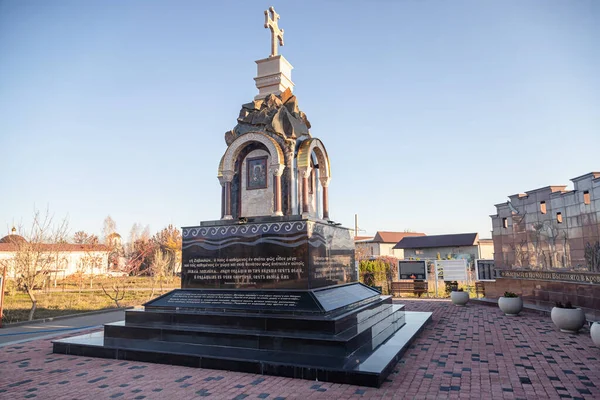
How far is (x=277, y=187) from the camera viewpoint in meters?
9.23

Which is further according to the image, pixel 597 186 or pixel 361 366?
pixel 597 186

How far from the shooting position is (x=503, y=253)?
1416 centimetres

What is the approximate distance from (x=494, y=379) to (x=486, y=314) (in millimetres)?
7048

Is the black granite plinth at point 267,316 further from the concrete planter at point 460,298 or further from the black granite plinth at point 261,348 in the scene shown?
the concrete planter at point 460,298

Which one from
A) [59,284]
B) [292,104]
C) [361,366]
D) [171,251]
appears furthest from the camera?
[171,251]

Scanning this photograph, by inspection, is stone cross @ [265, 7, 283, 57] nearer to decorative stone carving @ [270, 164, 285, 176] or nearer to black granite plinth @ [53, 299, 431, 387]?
decorative stone carving @ [270, 164, 285, 176]

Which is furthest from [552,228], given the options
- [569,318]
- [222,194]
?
[222,194]

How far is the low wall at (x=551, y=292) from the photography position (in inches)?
375

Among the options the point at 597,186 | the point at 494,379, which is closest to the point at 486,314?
the point at 597,186

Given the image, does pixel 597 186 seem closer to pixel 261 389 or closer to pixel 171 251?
pixel 261 389

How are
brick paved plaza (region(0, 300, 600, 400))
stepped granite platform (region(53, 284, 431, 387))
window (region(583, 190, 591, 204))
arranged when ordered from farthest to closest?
window (region(583, 190, 591, 204)), stepped granite platform (region(53, 284, 431, 387)), brick paved plaza (region(0, 300, 600, 400))

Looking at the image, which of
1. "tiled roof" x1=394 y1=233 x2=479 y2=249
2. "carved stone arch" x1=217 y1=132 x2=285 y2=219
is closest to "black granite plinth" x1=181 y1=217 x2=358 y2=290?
"carved stone arch" x1=217 y1=132 x2=285 y2=219

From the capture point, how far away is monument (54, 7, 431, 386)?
20.2 feet

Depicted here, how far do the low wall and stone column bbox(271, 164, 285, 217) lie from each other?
8.04 meters
